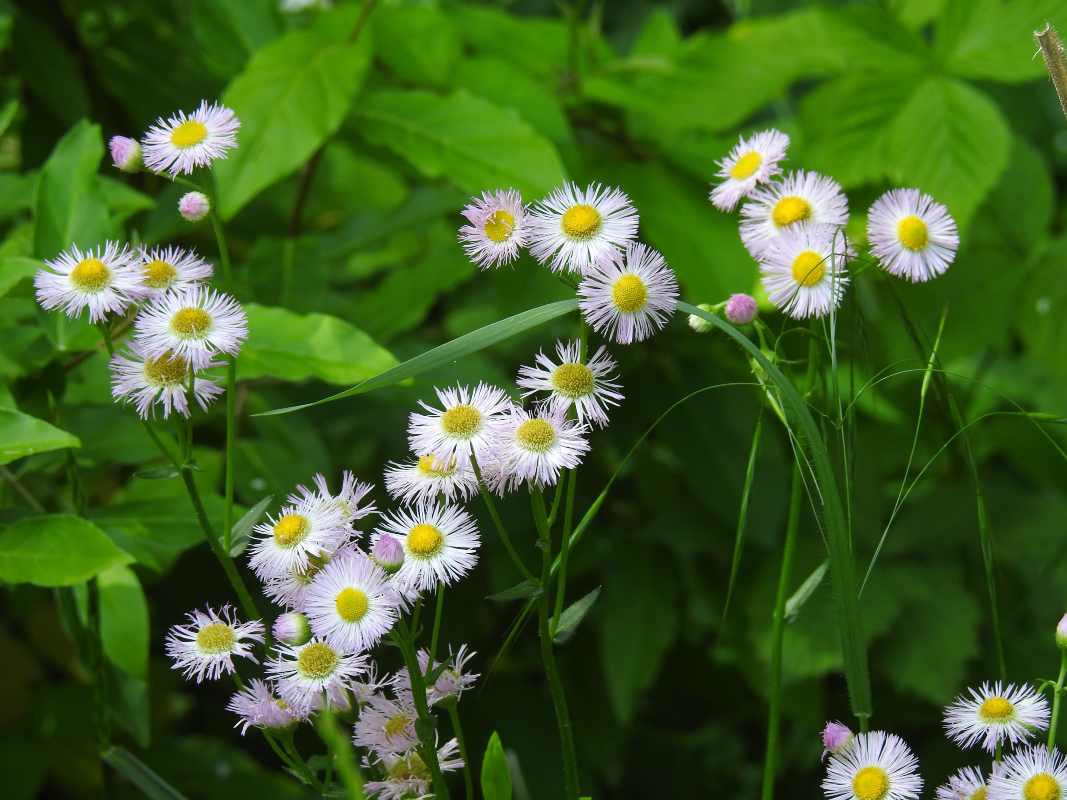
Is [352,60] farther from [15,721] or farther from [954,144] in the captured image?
[15,721]

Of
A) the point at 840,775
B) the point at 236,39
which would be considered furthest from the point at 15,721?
the point at 840,775

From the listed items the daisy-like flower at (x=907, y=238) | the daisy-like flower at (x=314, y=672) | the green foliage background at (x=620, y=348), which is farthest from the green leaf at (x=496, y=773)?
the green foliage background at (x=620, y=348)

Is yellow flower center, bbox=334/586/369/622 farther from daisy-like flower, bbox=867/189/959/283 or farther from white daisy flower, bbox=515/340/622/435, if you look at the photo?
daisy-like flower, bbox=867/189/959/283

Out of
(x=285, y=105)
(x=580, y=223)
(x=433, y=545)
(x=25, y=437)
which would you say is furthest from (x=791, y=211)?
(x=285, y=105)

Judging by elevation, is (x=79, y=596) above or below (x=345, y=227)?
below

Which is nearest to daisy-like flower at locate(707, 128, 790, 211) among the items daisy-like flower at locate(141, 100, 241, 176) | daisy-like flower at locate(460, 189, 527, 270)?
daisy-like flower at locate(460, 189, 527, 270)

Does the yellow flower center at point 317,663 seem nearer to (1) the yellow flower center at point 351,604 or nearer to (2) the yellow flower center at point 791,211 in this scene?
(1) the yellow flower center at point 351,604
